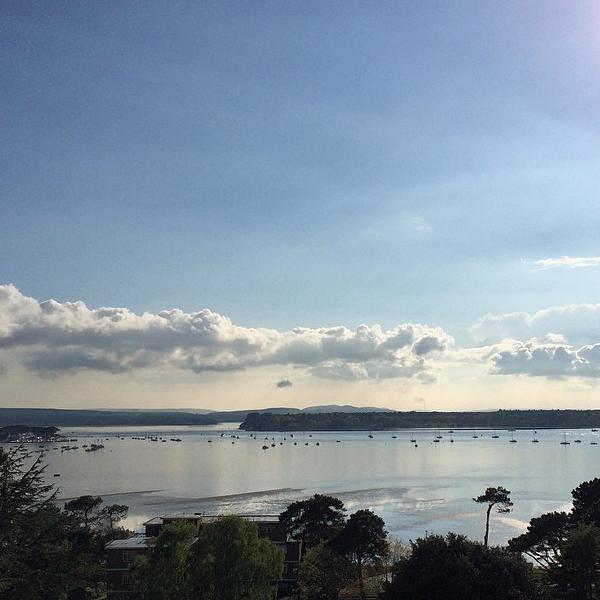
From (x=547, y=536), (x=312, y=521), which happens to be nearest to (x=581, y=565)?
(x=547, y=536)

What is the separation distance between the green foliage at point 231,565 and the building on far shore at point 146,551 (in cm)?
861

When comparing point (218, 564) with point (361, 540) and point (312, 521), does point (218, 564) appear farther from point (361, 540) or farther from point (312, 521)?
point (312, 521)

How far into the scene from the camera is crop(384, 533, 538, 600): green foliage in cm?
3011

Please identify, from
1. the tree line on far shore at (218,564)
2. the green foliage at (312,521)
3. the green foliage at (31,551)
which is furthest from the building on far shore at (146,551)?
the green foliage at (31,551)

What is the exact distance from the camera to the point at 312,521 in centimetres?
5509

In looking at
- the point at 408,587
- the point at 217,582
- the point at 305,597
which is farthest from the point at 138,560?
the point at 305,597

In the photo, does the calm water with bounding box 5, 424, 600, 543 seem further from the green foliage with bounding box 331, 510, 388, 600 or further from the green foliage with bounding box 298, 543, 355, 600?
the green foliage with bounding box 298, 543, 355, 600

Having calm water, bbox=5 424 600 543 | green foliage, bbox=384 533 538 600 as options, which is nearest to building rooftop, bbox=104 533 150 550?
green foliage, bbox=384 533 538 600

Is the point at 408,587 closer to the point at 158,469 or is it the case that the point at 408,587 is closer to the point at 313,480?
the point at 313,480

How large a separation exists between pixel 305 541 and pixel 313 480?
77.3 m

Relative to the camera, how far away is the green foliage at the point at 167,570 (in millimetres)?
31047

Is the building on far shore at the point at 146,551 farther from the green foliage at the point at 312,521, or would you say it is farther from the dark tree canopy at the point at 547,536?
the dark tree canopy at the point at 547,536

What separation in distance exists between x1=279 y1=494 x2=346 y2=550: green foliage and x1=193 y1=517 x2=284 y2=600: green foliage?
21306 millimetres

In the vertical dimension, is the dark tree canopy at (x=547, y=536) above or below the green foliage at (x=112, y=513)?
above
